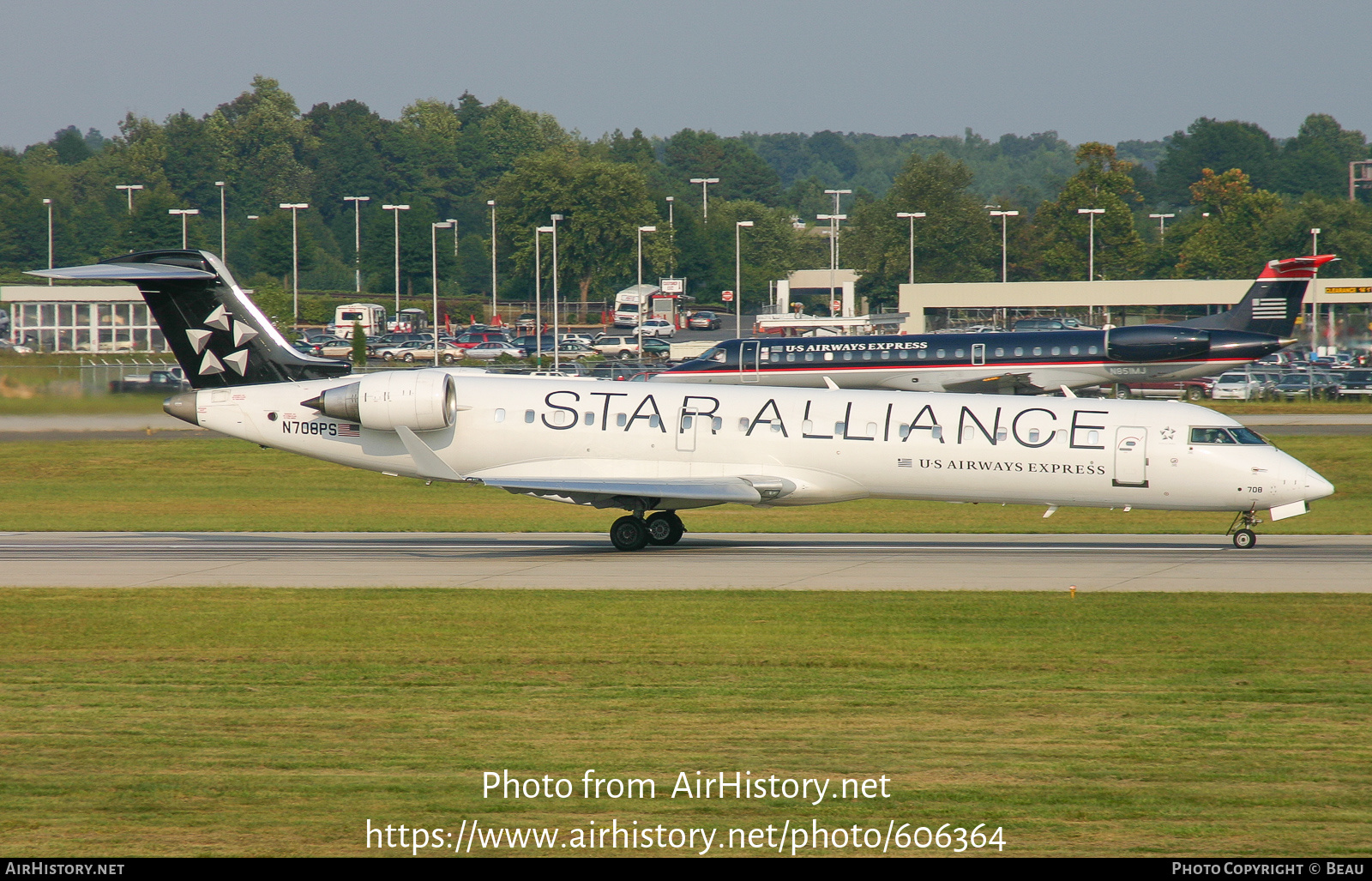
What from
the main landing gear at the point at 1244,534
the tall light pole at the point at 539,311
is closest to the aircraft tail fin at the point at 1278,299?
the main landing gear at the point at 1244,534

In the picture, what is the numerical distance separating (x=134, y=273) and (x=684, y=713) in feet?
57.1

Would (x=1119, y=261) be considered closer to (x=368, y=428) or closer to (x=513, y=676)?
(x=368, y=428)

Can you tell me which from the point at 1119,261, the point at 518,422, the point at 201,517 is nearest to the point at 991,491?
the point at 518,422

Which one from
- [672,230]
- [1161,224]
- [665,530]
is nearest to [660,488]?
[665,530]

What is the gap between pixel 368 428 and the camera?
26516 mm

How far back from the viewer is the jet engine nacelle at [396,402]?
2575 centimetres

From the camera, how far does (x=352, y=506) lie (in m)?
36.3

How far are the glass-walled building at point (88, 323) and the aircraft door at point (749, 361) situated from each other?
30.2 m

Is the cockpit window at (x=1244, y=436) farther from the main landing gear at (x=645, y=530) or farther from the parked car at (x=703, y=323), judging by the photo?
the parked car at (x=703, y=323)

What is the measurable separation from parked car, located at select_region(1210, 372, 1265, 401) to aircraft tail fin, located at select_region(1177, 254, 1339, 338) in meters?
11.3

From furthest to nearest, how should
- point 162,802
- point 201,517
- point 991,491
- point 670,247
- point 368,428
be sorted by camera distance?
point 670,247, point 201,517, point 368,428, point 991,491, point 162,802

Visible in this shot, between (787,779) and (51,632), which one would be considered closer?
(787,779)

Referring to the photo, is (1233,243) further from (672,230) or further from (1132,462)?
(1132,462)

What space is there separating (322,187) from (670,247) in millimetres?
74334
